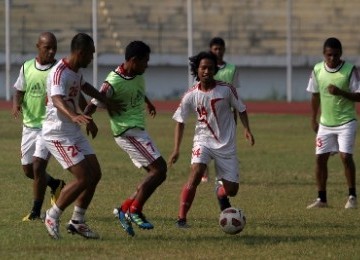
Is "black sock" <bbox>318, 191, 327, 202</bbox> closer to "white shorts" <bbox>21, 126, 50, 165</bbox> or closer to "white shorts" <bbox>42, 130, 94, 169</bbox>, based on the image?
"white shorts" <bbox>21, 126, 50, 165</bbox>

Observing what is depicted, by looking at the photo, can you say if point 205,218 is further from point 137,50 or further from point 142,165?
point 137,50

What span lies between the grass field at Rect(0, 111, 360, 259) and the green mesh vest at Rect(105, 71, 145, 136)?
1.10m

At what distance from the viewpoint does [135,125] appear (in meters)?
13.5

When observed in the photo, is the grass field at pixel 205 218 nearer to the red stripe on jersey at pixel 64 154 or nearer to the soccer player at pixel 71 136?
the soccer player at pixel 71 136

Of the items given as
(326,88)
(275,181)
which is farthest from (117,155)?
(326,88)

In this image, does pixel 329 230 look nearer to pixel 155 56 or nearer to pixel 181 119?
pixel 181 119

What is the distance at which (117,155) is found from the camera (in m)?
25.0

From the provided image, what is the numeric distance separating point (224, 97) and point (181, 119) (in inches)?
20.7

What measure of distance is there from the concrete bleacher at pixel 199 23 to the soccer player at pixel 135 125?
34.6 metres

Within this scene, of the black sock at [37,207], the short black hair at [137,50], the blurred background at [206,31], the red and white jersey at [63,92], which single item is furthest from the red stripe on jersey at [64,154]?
the blurred background at [206,31]

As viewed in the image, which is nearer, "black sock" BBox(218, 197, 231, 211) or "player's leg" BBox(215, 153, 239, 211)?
"player's leg" BBox(215, 153, 239, 211)

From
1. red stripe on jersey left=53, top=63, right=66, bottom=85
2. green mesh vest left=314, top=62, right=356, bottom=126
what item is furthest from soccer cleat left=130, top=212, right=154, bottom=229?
green mesh vest left=314, top=62, right=356, bottom=126

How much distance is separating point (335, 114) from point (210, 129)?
342 cm

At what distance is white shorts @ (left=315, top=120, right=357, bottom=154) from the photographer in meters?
16.5
